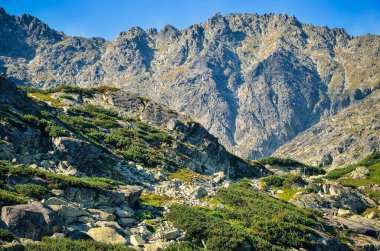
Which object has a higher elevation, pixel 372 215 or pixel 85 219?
pixel 372 215

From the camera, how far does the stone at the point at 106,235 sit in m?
25.1

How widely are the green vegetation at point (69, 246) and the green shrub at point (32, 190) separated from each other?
6.73 meters

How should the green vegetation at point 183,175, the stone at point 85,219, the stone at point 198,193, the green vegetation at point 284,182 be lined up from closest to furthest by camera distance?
the stone at point 85,219
the stone at point 198,193
the green vegetation at point 183,175
the green vegetation at point 284,182

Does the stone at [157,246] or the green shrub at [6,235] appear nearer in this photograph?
the green shrub at [6,235]

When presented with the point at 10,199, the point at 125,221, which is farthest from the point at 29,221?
the point at 125,221

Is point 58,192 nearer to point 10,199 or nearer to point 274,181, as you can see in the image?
point 10,199

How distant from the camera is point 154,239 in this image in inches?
1099

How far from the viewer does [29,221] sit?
23.3 meters

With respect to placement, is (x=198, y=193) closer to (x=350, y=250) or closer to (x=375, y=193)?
(x=350, y=250)

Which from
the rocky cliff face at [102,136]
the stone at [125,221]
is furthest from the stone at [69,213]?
the rocky cliff face at [102,136]

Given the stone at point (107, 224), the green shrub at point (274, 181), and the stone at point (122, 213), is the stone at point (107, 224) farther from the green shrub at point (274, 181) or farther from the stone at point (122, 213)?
the green shrub at point (274, 181)

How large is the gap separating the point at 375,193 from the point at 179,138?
37.9 meters

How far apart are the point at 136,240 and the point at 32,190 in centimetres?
795

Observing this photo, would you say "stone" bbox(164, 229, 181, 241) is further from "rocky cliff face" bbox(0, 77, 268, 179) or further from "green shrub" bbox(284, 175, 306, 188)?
"green shrub" bbox(284, 175, 306, 188)
